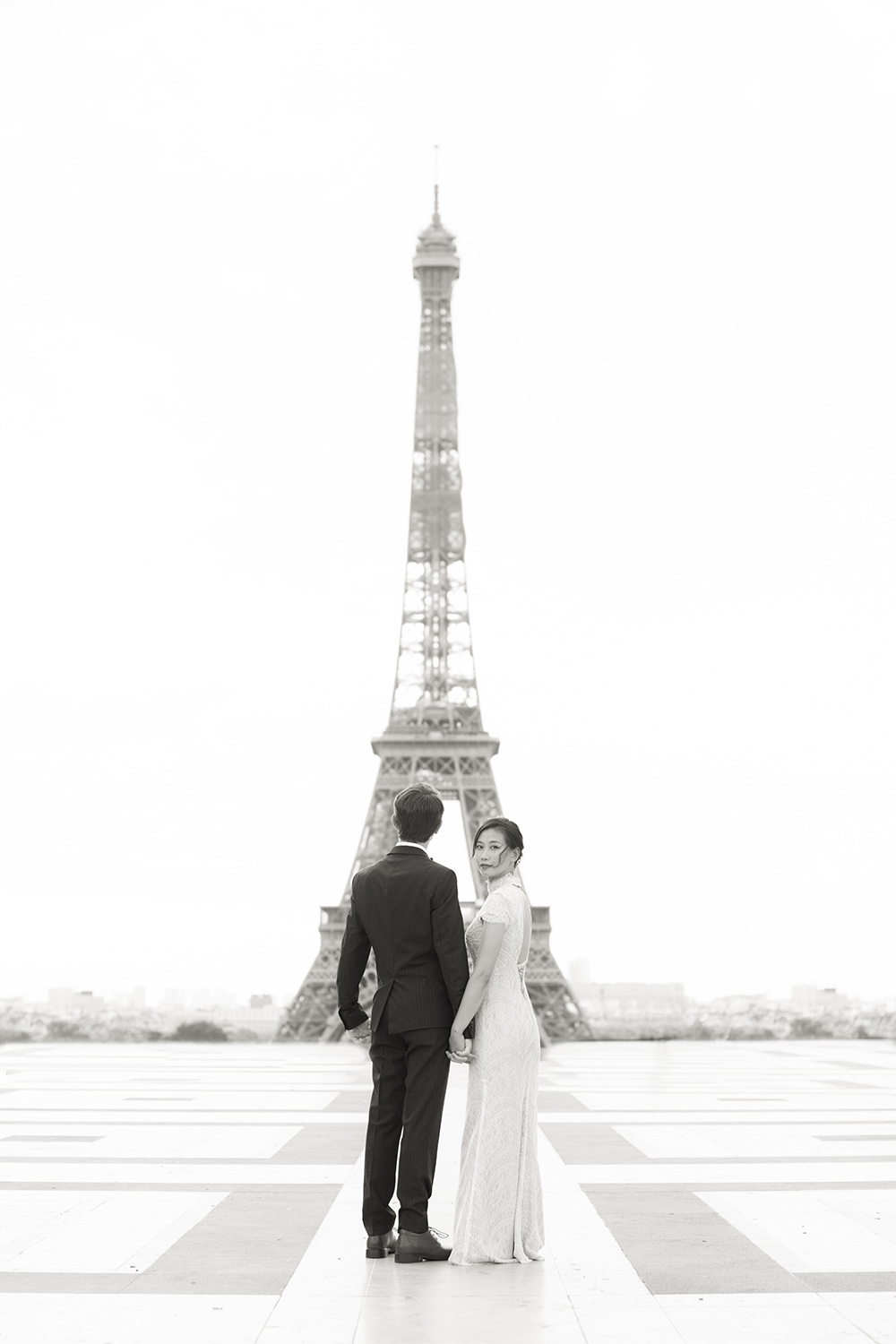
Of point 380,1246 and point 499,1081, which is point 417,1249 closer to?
point 380,1246

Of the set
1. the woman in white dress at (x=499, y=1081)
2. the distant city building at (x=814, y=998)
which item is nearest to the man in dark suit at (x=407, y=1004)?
the woman in white dress at (x=499, y=1081)

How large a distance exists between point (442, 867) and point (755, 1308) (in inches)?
76.0

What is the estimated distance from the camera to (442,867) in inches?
215

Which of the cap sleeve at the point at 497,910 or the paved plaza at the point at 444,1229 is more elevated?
the cap sleeve at the point at 497,910

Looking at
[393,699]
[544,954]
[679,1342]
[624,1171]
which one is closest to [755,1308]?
[679,1342]

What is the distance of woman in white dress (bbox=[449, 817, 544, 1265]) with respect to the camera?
5.13 m

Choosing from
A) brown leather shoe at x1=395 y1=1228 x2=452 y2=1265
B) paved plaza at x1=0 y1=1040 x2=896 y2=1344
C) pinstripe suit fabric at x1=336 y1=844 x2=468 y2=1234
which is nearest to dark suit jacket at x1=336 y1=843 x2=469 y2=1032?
pinstripe suit fabric at x1=336 y1=844 x2=468 y2=1234

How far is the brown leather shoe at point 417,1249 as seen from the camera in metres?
5.10

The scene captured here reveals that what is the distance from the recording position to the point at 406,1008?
5371 mm

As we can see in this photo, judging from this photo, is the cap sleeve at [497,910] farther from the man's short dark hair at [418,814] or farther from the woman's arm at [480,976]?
the man's short dark hair at [418,814]

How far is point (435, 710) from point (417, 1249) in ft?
113

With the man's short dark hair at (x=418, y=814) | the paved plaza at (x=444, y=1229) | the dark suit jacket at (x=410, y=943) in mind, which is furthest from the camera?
the man's short dark hair at (x=418, y=814)

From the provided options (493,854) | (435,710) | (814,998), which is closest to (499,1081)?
(493,854)

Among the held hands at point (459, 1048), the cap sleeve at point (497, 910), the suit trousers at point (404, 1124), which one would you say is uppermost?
the cap sleeve at point (497, 910)
